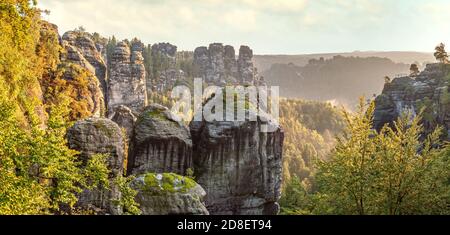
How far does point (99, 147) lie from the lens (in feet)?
73.3

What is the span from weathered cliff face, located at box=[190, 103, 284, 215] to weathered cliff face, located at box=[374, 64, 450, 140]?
47.2 m

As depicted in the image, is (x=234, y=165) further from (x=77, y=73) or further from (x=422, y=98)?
(x=422, y=98)

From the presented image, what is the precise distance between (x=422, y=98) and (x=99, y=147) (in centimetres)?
8314

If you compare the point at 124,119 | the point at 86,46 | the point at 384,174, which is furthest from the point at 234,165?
the point at 86,46

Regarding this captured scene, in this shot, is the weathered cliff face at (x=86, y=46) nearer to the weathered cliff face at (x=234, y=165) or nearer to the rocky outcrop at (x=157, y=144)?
the rocky outcrop at (x=157, y=144)

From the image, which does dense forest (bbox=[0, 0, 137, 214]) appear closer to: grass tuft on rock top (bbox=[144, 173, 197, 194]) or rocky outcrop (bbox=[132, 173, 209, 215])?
rocky outcrop (bbox=[132, 173, 209, 215])

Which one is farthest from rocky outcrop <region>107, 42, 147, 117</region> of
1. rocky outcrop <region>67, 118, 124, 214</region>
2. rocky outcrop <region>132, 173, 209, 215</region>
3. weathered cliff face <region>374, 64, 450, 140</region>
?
rocky outcrop <region>67, 118, 124, 214</region>

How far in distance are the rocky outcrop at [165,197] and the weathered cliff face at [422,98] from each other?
2503 inches

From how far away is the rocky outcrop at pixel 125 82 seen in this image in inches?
4306

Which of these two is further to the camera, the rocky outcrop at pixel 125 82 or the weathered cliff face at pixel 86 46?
the rocky outcrop at pixel 125 82

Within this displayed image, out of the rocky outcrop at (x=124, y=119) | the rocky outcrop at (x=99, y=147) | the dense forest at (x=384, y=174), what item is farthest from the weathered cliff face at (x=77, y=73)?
the dense forest at (x=384, y=174)

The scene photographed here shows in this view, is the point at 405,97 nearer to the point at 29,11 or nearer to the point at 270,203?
the point at 270,203

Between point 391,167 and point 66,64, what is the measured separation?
4020 cm
